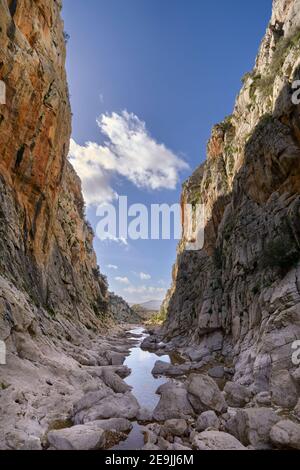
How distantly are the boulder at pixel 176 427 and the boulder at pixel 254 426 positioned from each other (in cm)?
171

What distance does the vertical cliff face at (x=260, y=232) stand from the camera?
17.5 meters

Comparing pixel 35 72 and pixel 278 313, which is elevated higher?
pixel 35 72

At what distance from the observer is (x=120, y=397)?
13.8 metres

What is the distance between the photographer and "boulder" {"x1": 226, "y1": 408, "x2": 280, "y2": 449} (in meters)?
9.74

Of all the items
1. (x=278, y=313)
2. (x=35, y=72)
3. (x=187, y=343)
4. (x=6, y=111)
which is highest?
(x=35, y=72)

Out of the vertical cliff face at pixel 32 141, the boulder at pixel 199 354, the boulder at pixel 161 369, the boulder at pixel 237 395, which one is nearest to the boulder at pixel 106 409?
the boulder at pixel 237 395

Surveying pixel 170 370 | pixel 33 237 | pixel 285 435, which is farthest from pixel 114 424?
pixel 33 237

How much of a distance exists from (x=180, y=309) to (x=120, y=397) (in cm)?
3507

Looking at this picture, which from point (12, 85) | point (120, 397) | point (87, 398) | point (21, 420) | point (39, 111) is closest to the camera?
point (21, 420)

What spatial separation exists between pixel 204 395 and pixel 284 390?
12.3 ft

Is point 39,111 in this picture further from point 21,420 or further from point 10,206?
point 21,420

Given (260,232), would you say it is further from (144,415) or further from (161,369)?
(144,415)

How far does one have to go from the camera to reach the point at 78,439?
364 inches
